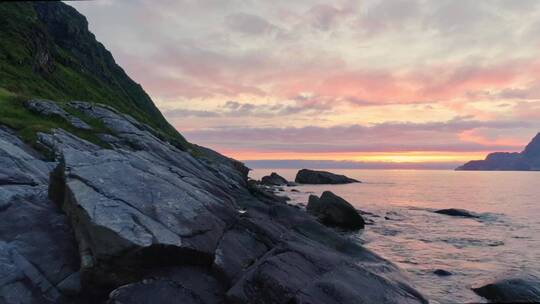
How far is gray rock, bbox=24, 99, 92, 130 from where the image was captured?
1205 inches

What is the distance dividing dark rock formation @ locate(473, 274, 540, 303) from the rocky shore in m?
5.42

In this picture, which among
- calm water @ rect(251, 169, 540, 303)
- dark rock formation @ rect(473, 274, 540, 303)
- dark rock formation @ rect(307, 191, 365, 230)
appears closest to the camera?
dark rock formation @ rect(473, 274, 540, 303)

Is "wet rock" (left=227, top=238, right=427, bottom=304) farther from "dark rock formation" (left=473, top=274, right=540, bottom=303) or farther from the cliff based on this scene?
"dark rock formation" (left=473, top=274, right=540, bottom=303)

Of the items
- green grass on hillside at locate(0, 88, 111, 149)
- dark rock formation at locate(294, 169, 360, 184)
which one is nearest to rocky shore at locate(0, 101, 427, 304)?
green grass on hillside at locate(0, 88, 111, 149)

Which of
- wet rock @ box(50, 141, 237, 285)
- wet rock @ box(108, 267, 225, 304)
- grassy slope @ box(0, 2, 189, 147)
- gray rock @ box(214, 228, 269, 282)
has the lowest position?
wet rock @ box(108, 267, 225, 304)

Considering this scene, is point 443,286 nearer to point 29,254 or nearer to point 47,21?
point 29,254

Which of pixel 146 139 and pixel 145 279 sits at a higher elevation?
pixel 146 139

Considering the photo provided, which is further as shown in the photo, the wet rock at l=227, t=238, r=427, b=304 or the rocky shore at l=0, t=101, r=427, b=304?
the rocky shore at l=0, t=101, r=427, b=304

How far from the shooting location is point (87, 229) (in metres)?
14.4

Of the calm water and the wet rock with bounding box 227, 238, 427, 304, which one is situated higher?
the wet rock with bounding box 227, 238, 427, 304

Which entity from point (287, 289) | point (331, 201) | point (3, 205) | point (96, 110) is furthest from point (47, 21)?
point (287, 289)

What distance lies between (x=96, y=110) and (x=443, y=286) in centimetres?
3043

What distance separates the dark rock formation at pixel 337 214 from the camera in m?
44.1

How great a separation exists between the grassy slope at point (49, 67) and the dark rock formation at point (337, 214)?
69.2 feet
